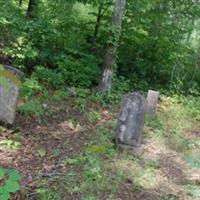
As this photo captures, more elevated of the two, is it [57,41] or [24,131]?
[57,41]

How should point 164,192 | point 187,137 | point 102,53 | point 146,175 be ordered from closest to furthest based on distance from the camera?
1. point 164,192
2. point 146,175
3. point 187,137
4. point 102,53

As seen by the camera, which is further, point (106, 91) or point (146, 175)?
point (106, 91)

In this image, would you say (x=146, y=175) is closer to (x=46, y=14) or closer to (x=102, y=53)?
(x=102, y=53)

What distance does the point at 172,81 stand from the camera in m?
13.0

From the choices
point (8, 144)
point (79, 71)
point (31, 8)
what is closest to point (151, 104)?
point (79, 71)

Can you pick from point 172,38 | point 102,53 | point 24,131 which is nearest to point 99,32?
point 102,53

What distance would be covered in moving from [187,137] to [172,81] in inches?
164

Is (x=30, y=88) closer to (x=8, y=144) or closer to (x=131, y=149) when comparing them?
(x=8, y=144)

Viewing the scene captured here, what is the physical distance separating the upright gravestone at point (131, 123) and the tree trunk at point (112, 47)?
10.5ft

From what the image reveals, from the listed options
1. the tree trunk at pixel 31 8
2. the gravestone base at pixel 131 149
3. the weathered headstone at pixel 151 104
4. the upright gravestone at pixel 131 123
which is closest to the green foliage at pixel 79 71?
the weathered headstone at pixel 151 104

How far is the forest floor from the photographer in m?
5.65

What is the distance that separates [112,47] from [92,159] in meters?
4.75

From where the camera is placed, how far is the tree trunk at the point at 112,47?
10250mm

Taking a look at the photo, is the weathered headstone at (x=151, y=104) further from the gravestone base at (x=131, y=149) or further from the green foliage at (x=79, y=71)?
the gravestone base at (x=131, y=149)
